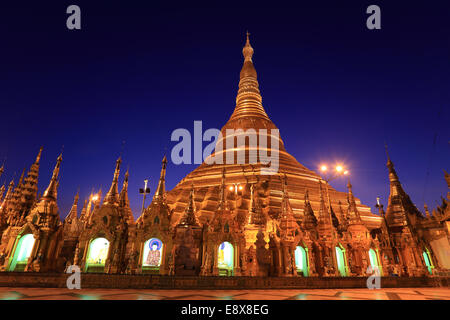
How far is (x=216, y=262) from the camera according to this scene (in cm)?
1619

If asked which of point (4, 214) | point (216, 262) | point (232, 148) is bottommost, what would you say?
point (216, 262)

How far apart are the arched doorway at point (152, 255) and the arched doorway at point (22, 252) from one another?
724 cm

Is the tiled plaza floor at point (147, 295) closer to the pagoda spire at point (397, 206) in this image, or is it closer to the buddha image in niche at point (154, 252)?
the buddha image in niche at point (154, 252)

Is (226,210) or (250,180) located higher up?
(250,180)

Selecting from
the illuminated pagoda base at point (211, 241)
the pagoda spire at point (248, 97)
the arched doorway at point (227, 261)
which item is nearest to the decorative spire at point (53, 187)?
the illuminated pagoda base at point (211, 241)

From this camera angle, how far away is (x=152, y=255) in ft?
55.9

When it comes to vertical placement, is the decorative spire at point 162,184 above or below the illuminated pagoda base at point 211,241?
above

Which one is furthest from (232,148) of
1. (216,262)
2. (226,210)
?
(216,262)

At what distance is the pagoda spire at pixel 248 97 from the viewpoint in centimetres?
4391

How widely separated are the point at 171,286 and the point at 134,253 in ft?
22.4

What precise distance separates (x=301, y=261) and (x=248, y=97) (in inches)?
1347

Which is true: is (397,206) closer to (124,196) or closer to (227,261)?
(227,261)

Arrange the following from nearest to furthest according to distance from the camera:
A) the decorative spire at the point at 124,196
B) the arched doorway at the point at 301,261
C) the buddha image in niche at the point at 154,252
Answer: the buddha image in niche at the point at 154,252 → the arched doorway at the point at 301,261 → the decorative spire at the point at 124,196
